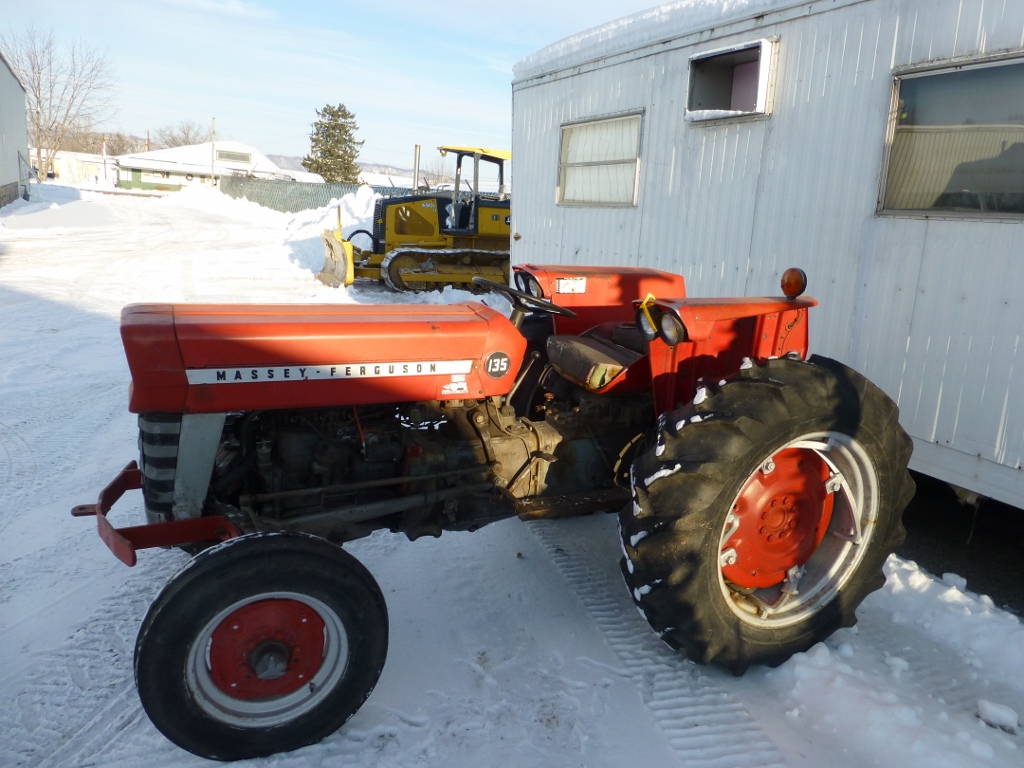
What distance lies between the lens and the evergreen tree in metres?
41.9

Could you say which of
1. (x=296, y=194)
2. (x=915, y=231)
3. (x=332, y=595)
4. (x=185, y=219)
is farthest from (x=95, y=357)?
(x=296, y=194)

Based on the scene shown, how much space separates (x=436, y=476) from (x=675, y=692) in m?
1.14

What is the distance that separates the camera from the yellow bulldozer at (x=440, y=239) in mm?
11578

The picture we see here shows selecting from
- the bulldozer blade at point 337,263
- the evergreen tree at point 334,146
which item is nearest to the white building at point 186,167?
the evergreen tree at point 334,146

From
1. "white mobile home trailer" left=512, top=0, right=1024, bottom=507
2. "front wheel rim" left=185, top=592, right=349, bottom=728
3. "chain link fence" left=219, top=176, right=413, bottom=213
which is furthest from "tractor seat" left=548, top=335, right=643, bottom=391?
"chain link fence" left=219, top=176, right=413, bottom=213

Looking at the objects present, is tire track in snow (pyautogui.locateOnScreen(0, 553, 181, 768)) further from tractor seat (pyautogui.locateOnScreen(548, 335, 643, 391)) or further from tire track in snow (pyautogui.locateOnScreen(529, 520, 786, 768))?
tractor seat (pyautogui.locateOnScreen(548, 335, 643, 391))

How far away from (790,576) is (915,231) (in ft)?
6.40

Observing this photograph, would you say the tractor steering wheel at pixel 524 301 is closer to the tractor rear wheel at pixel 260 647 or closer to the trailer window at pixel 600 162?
the tractor rear wheel at pixel 260 647

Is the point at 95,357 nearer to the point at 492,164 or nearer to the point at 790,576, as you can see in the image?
the point at 790,576

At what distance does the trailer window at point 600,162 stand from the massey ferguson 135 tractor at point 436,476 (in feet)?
9.48

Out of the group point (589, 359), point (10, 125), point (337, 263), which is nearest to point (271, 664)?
point (589, 359)

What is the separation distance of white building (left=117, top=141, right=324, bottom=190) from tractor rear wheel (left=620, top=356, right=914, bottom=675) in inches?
2431

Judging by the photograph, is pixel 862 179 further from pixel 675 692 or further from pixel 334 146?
pixel 334 146

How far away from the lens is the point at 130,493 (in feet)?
12.4
